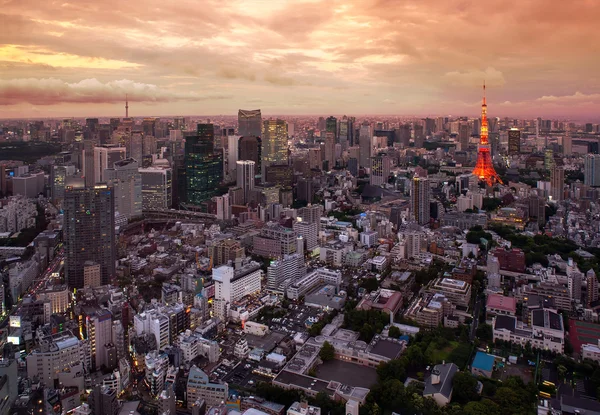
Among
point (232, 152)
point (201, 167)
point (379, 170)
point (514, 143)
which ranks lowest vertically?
point (379, 170)

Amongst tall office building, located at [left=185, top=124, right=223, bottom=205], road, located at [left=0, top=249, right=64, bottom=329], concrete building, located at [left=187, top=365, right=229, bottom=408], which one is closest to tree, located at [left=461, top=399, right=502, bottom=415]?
concrete building, located at [left=187, top=365, right=229, bottom=408]

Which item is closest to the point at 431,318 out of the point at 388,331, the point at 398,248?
the point at 388,331

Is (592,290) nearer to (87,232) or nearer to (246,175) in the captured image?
(87,232)

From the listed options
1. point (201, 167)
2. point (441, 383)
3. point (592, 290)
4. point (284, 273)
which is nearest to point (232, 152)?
A: point (201, 167)

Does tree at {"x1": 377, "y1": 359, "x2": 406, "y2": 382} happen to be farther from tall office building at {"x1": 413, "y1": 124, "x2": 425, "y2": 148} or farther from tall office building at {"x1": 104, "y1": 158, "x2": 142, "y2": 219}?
tall office building at {"x1": 413, "y1": 124, "x2": 425, "y2": 148}

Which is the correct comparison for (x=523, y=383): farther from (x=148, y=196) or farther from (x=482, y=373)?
(x=148, y=196)

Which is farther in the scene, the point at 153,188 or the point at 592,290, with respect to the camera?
the point at 153,188
